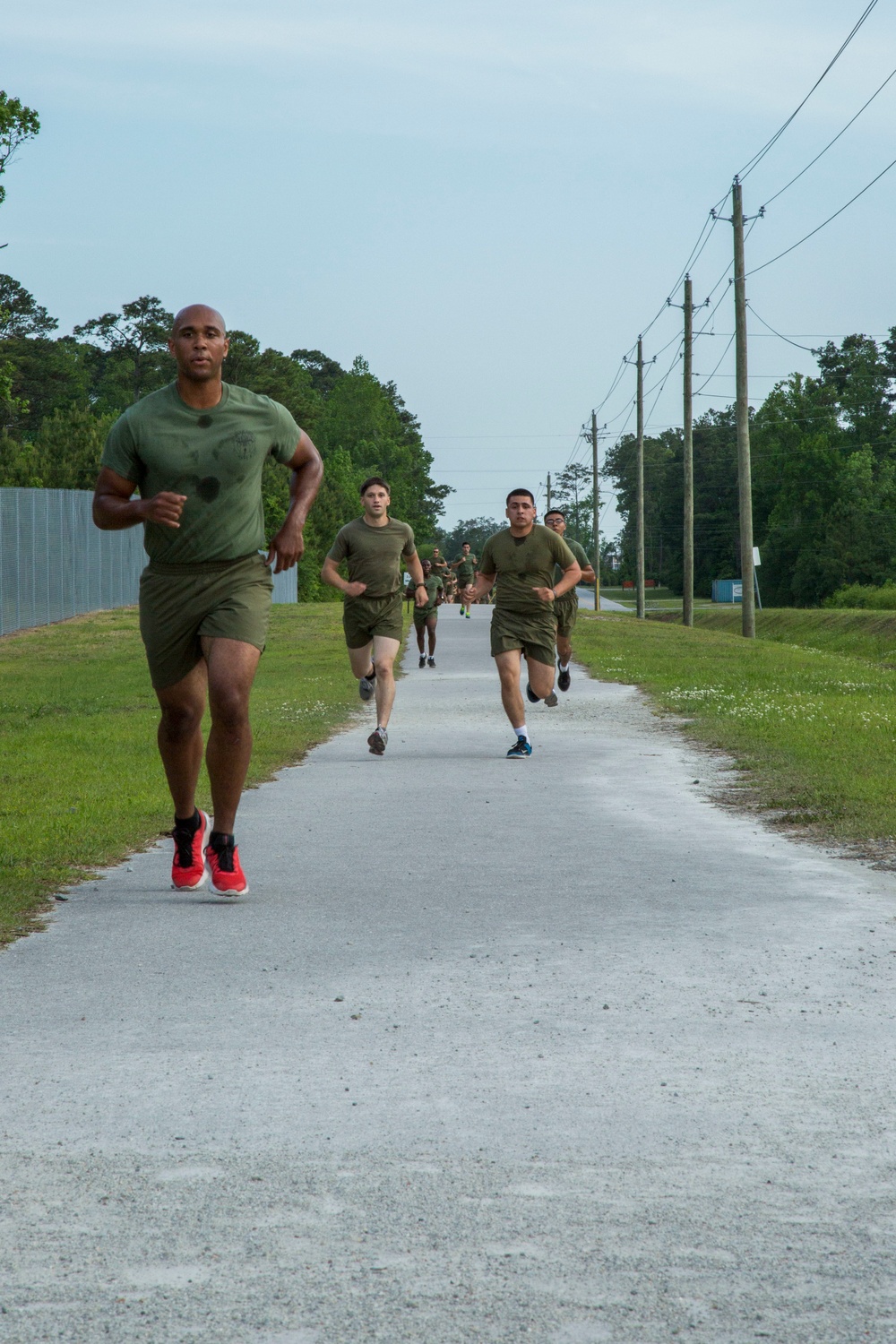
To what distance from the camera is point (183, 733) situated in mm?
6977

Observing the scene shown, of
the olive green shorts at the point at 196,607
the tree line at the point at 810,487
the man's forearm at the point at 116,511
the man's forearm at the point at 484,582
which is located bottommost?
the olive green shorts at the point at 196,607

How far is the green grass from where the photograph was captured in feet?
185

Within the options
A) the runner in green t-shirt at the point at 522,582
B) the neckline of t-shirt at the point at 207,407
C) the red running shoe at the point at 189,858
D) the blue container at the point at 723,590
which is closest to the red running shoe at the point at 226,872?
the red running shoe at the point at 189,858

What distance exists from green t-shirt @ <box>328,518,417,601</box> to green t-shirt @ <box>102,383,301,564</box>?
636 centimetres

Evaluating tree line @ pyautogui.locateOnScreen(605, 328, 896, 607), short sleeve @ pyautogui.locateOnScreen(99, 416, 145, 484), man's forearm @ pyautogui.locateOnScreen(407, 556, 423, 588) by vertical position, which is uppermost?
tree line @ pyautogui.locateOnScreen(605, 328, 896, 607)

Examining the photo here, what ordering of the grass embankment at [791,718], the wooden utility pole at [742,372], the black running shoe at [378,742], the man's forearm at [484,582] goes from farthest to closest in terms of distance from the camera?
the wooden utility pole at [742,372], the man's forearm at [484,582], the black running shoe at [378,742], the grass embankment at [791,718]

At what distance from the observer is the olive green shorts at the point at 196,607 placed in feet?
22.0

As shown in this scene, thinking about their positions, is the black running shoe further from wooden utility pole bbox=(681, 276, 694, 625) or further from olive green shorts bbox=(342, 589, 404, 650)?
wooden utility pole bbox=(681, 276, 694, 625)

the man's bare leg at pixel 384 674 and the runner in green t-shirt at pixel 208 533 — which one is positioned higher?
the runner in green t-shirt at pixel 208 533

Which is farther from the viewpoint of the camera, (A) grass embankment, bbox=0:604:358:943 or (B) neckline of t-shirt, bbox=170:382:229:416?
(A) grass embankment, bbox=0:604:358:943

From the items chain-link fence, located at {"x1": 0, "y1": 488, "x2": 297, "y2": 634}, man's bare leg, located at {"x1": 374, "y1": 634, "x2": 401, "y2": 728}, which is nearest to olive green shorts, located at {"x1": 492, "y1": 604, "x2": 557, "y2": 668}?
man's bare leg, located at {"x1": 374, "y1": 634, "x2": 401, "y2": 728}

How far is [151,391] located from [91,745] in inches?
2413

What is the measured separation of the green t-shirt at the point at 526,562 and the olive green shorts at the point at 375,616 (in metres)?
0.91

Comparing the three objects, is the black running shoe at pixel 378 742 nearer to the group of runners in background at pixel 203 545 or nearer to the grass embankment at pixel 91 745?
the grass embankment at pixel 91 745
